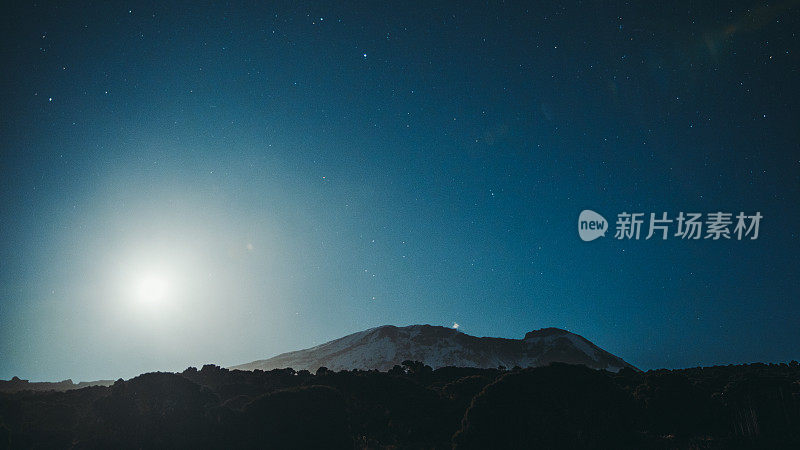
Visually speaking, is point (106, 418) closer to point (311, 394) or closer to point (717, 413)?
point (311, 394)

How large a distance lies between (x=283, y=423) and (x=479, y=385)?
2667 cm

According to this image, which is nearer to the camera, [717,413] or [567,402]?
[567,402]

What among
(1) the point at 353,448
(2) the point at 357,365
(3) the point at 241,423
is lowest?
(2) the point at 357,365

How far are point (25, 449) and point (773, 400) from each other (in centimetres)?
4943

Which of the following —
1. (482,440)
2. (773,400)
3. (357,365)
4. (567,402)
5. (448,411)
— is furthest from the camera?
(357,365)

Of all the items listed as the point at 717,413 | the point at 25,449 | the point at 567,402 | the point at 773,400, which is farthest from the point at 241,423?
the point at 773,400

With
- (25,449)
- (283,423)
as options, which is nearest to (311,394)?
(283,423)

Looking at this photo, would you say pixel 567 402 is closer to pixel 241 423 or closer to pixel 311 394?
pixel 311 394

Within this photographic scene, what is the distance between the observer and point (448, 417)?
2917cm

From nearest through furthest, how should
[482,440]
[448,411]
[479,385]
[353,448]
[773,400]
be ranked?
[482,440] < [353,448] < [773,400] < [448,411] < [479,385]

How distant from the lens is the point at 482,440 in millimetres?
16500

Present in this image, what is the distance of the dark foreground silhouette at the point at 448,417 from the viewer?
17688 mm

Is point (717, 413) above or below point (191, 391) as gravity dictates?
below

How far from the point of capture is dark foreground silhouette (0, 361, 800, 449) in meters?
17.7
